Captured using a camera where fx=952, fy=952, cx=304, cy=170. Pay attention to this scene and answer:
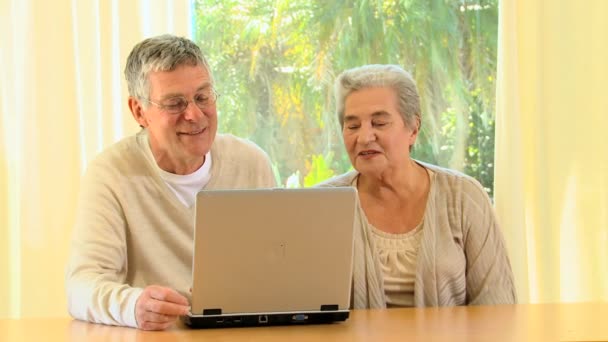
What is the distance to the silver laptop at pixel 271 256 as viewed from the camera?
203cm

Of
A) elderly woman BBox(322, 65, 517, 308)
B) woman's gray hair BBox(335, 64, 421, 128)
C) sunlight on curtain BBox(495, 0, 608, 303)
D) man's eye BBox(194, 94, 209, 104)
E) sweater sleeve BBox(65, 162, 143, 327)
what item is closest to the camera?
sweater sleeve BBox(65, 162, 143, 327)

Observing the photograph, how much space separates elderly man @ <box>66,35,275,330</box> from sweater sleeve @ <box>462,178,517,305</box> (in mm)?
703

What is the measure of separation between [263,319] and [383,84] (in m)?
0.91

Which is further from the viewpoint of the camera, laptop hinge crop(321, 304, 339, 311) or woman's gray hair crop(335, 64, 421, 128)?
woman's gray hair crop(335, 64, 421, 128)

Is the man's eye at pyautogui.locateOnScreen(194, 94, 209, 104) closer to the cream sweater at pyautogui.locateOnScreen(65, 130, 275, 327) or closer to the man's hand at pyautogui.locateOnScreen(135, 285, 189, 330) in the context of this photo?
the cream sweater at pyautogui.locateOnScreen(65, 130, 275, 327)

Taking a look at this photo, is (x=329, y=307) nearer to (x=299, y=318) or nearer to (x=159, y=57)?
(x=299, y=318)

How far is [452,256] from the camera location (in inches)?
105

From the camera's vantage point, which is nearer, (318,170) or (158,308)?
(158,308)

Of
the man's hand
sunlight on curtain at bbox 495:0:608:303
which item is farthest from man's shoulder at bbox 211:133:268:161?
sunlight on curtain at bbox 495:0:608:303

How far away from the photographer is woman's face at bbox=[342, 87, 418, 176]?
2709 millimetres

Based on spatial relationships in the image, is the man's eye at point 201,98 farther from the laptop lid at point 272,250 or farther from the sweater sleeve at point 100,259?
the laptop lid at point 272,250

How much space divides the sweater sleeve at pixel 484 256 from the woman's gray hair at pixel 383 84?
0.97 ft

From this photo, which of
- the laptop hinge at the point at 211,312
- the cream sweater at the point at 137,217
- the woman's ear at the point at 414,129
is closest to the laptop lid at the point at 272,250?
the laptop hinge at the point at 211,312

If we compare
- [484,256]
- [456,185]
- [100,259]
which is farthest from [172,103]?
[484,256]
